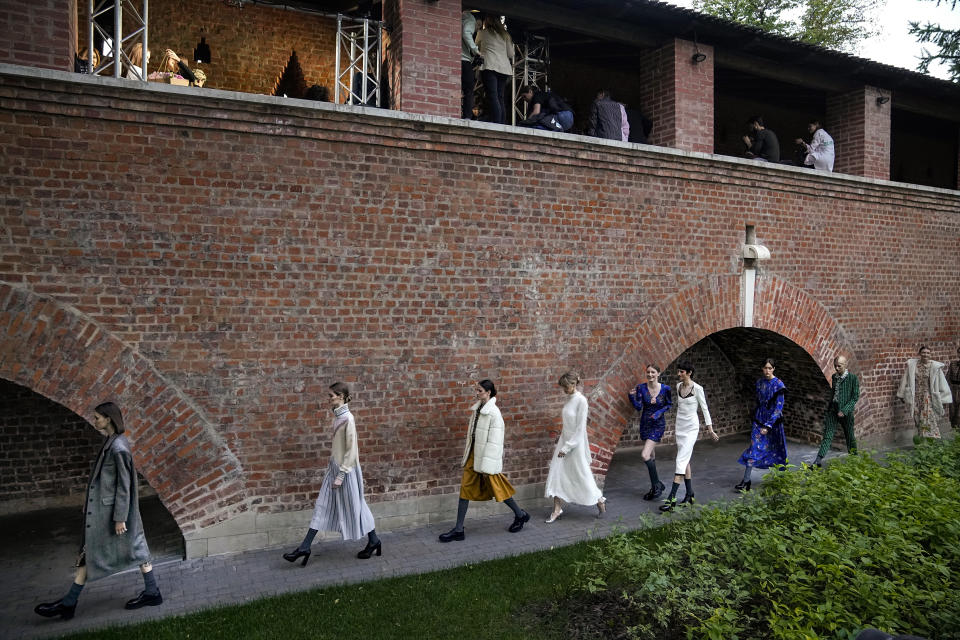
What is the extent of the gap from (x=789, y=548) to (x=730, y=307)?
5168 millimetres

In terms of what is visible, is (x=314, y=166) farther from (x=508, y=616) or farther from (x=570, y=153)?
(x=508, y=616)

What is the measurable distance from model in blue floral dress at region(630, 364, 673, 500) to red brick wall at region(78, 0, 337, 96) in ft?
22.2

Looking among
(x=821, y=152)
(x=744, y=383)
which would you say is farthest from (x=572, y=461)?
(x=821, y=152)

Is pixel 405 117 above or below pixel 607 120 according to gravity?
below

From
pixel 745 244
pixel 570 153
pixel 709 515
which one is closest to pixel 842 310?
pixel 745 244

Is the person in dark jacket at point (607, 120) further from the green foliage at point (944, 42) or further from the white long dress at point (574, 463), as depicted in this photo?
the green foliage at point (944, 42)

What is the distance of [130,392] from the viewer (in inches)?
243

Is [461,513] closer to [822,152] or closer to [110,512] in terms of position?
[110,512]

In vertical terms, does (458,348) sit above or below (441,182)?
below

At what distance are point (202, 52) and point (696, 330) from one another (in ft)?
28.5

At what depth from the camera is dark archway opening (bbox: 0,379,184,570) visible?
7.49m

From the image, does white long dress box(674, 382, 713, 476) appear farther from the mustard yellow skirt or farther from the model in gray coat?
the model in gray coat

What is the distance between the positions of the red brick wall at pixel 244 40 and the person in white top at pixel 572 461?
6523 millimetres

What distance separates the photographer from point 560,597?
217 inches
